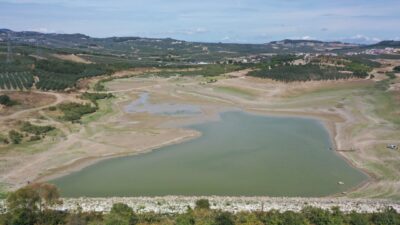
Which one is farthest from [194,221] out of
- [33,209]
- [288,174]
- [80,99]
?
[80,99]

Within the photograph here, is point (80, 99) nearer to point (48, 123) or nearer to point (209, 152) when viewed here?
point (48, 123)

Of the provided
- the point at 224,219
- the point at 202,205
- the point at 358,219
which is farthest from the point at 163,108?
the point at 358,219

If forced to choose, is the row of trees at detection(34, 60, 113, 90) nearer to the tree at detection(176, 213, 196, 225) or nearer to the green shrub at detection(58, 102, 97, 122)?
the green shrub at detection(58, 102, 97, 122)

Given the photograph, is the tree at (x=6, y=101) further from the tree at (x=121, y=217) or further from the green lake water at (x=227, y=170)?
the tree at (x=121, y=217)

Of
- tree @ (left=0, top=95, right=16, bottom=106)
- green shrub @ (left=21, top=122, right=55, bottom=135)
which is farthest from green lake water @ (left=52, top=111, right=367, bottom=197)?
tree @ (left=0, top=95, right=16, bottom=106)

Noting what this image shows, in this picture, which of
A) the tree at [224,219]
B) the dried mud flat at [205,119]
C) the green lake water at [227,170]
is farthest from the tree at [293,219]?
the dried mud flat at [205,119]
